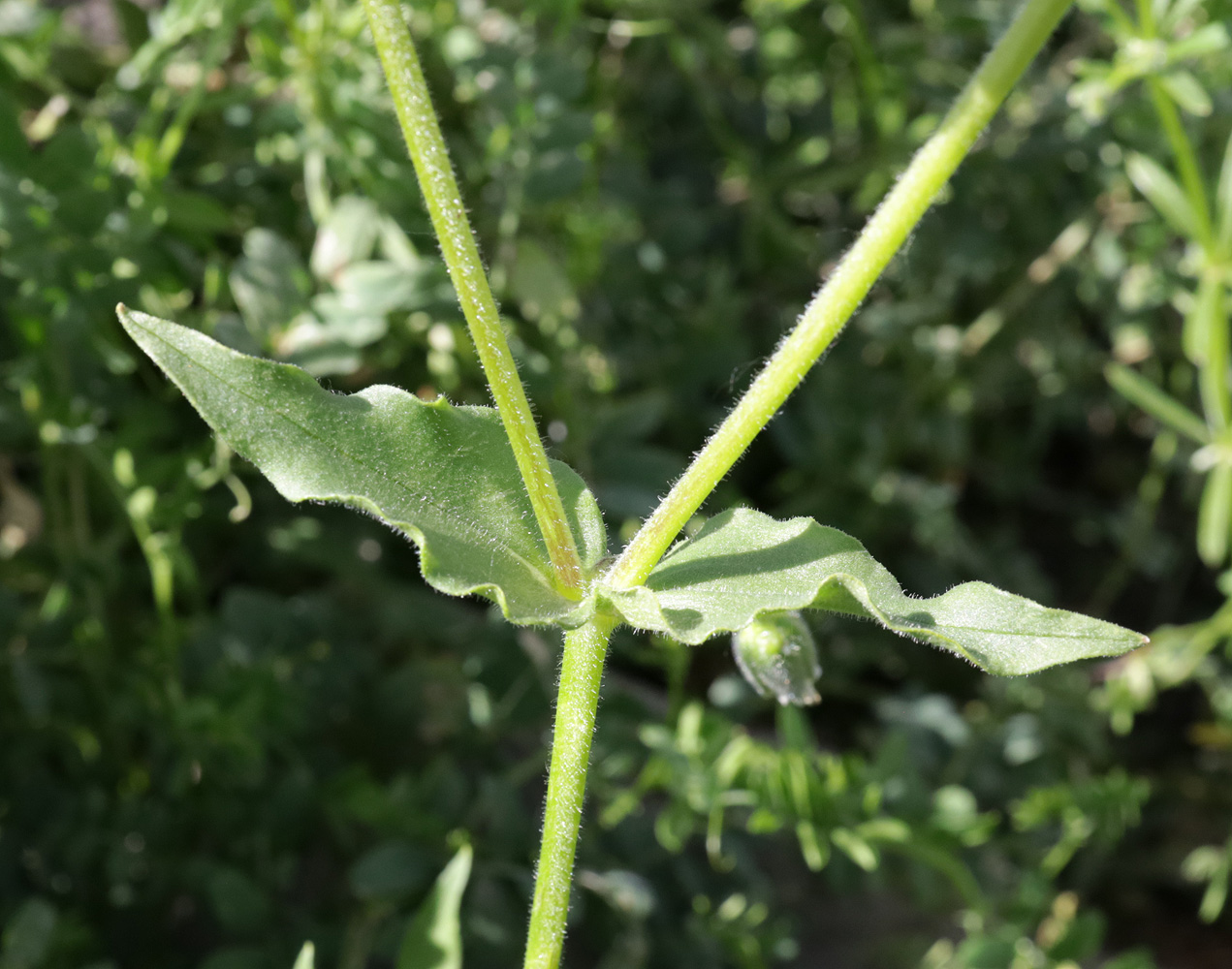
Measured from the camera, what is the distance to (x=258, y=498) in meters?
1.31

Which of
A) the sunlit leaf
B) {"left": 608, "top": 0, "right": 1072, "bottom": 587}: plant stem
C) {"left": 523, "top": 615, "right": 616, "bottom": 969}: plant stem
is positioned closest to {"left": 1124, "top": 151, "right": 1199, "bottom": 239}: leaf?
the sunlit leaf

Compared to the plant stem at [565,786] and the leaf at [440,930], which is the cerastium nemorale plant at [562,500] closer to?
the plant stem at [565,786]

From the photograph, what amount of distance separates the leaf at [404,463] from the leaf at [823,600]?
2.1 inches

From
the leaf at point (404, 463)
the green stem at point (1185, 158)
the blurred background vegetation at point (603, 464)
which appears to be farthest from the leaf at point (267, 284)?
the green stem at point (1185, 158)

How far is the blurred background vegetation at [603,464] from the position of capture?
108 cm

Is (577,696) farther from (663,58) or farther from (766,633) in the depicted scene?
(663,58)

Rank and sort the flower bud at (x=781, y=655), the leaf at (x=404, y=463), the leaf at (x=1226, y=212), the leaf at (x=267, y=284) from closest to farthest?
1. the leaf at (x=404, y=463)
2. the flower bud at (x=781, y=655)
3. the leaf at (x=267, y=284)
4. the leaf at (x=1226, y=212)

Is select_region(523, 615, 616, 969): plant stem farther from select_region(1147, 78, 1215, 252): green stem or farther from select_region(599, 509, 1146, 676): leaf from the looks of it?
select_region(1147, 78, 1215, 252): green stem

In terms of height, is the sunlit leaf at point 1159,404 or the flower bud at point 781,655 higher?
the flower bud at point 781,655

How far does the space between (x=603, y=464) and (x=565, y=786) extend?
0.61 m

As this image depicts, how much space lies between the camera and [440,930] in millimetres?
855

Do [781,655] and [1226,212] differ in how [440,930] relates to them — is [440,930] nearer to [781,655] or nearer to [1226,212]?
[781,655]

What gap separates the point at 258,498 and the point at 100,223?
0.40 meters

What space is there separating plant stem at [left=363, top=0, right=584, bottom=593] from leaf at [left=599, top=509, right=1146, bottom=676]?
64mm
